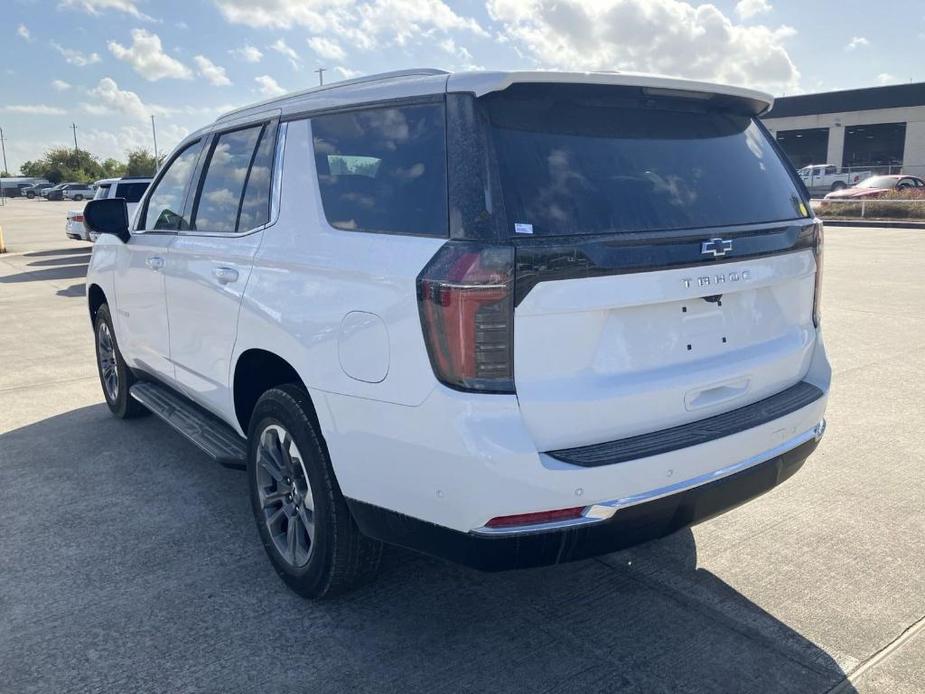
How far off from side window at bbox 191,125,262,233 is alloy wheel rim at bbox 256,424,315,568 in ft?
3.44

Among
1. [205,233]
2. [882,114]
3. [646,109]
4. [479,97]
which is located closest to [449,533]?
[479,97]

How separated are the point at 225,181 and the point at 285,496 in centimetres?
159

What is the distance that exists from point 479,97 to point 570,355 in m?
0.87

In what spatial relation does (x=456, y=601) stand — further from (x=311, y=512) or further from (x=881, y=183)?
(x=881, y=183)

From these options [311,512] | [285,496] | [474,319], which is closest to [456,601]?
[311,512]

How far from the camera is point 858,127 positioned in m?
54.7

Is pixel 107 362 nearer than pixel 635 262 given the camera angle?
No

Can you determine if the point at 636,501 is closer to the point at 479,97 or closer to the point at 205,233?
the point at 479,97

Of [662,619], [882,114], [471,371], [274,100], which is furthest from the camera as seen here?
[882,114]

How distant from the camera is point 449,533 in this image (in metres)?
2.61

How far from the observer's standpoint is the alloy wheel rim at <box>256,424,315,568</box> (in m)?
3.28

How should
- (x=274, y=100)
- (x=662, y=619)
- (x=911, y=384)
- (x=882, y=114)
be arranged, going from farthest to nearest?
(x=882, y=114) → (x=911, y=384) → (x=274, y=100) → (x=662, y=619)

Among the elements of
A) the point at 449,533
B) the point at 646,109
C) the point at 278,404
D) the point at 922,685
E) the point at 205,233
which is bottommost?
the point at 922,685

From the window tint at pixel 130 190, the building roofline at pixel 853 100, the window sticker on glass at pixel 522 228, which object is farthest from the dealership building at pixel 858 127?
the window sticker on glass at pixel 522 228
